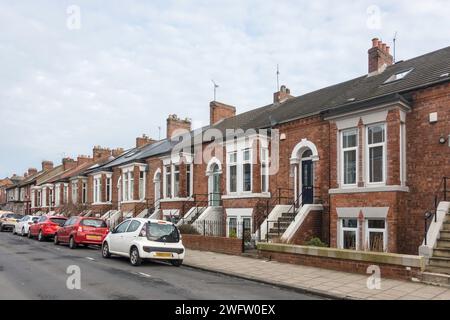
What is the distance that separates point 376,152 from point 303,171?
13.7ft

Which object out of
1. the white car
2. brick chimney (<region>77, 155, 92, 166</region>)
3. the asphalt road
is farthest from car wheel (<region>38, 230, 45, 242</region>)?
brick chimney (<region>77, 155, 92, 166</region>)

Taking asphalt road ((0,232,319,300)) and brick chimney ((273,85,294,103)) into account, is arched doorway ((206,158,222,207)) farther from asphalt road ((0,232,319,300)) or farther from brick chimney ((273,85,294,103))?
asphalt road ((0,232,319,300))

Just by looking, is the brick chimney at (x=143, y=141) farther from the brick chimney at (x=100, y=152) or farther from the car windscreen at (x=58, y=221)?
the car windscreen at (x=58, y=221)

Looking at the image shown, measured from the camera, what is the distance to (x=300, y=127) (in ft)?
60.0

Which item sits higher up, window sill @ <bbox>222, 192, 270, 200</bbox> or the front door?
the front door

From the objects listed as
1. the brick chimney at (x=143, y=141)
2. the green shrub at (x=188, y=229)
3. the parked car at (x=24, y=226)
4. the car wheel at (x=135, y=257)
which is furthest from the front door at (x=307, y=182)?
the brick chimney at (x=143, y=141)

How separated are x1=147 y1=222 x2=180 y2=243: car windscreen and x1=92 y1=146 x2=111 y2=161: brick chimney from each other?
33572 millimetres

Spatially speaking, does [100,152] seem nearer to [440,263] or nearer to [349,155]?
[349,155]

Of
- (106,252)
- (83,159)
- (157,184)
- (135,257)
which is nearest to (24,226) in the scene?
(157,184)

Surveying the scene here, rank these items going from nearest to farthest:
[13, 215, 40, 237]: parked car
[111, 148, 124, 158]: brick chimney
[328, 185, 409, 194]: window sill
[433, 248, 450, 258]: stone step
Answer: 1. [433, 248, 450, 258]: stone step
2. [328, 185, 409, 194]: window sill
3. [13, 215, 40, 237]: parked car
4. [111, 148, 124, 158]: brick chimney

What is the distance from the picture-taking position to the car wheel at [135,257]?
13.4 metres

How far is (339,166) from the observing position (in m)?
15.7

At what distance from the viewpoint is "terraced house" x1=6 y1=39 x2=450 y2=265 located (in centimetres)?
1374
